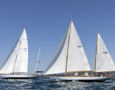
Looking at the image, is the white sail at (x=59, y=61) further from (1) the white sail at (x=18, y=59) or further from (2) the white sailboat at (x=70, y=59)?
(1) the white sail at (x=18, y=59)

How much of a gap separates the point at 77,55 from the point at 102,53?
23.7 ft

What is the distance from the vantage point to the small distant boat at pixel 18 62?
51.6 metres

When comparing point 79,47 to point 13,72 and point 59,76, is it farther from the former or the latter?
point 13,72

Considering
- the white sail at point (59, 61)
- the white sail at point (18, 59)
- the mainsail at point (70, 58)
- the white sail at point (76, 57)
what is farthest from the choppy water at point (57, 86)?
the white sail at point (18, 59)

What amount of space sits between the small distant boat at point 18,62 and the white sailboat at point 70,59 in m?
16.5

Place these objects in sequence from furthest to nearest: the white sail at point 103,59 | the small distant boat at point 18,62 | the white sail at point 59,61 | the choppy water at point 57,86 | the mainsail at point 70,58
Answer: the small distant boat at point 18,62, the white sail at point 103,59, the mainsail at point 70,58, the white sail at point 59,61, the choppy water at point 57,86

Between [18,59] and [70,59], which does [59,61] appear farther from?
[18,59]

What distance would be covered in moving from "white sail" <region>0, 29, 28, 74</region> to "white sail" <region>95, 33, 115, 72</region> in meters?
24.7

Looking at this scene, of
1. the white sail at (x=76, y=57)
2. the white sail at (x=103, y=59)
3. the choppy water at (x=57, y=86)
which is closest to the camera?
the choppy water at (x=57, y=86)

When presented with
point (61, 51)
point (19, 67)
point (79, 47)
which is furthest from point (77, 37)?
point (19, 67)

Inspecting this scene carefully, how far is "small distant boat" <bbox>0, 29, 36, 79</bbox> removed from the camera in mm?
51562

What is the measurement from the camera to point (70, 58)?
40000mm

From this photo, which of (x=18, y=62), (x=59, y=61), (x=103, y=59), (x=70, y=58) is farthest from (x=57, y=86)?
(x=18, y=62)

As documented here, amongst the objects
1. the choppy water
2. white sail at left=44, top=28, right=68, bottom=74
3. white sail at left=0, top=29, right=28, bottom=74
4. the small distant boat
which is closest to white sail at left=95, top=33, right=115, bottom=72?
the choppy water
